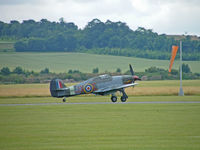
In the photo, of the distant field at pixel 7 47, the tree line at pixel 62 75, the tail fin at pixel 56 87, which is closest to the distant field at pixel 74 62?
the tree line at pixel 62 75

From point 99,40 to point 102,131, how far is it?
375 ft

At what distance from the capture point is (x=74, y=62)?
98.2 metres

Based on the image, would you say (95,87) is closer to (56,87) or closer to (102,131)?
(56,87)

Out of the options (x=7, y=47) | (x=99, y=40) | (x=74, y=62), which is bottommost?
(x=74, y=62)

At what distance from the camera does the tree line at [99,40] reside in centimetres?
11281

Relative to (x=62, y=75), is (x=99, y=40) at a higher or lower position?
higher

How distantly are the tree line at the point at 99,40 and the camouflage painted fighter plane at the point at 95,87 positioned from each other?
70.4 metres

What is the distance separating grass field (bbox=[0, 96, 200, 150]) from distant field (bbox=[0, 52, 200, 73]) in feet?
211

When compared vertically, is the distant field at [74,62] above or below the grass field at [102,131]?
above

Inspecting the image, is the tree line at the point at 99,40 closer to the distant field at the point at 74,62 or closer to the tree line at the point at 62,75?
the distant field at the point at 74,62

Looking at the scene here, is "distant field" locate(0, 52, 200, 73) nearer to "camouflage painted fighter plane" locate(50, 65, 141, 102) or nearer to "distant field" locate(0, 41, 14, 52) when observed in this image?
"distant field" locate(0, 41, 14, 52)

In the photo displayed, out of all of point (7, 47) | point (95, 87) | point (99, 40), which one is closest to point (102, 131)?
point (95, 87)

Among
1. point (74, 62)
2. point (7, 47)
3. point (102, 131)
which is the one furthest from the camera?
point (7, 47)

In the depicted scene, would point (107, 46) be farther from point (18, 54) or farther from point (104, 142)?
point (104, 142)
